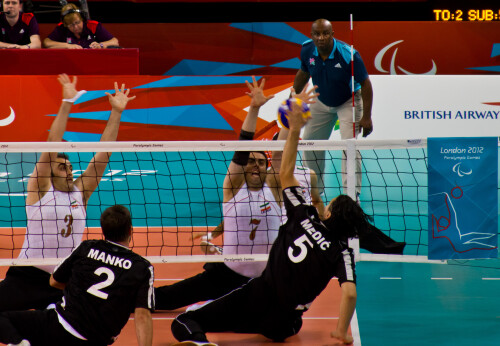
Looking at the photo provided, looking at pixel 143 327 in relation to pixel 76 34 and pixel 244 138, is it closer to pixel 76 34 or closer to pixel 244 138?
pixel 244 138

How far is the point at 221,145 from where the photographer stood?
6.09 m

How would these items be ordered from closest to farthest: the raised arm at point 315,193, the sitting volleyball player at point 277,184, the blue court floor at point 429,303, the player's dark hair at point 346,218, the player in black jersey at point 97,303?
the player in black jersey at point 97,303
the player's dark hair at point 346,218
the blue court floor at point 429,303
the sitting volleyball player at point 277,184
the raised arm at point 315,193

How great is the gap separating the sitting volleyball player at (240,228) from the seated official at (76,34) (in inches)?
354

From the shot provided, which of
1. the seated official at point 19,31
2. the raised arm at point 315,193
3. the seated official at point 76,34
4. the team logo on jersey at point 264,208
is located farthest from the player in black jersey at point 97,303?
the seated official at point 19,31

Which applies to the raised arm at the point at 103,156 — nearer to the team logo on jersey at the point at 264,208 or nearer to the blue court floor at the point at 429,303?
the team logo on jersey at the point at 264,208

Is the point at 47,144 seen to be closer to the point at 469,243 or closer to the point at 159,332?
the point at 159,332

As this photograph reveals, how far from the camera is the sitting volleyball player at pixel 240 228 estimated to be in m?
6.11

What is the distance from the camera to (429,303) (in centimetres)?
648

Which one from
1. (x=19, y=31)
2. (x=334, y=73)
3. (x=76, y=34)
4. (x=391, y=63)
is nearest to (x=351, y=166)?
(x=334, y=73)

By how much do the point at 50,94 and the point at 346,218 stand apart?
10286 mm

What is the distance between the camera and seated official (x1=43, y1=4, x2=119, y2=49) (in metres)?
14.4

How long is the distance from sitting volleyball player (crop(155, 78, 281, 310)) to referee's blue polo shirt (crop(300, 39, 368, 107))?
8.95 feet

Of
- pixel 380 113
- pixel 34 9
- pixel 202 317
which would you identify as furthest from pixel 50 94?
pixel 202 317

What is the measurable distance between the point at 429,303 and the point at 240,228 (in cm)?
180
